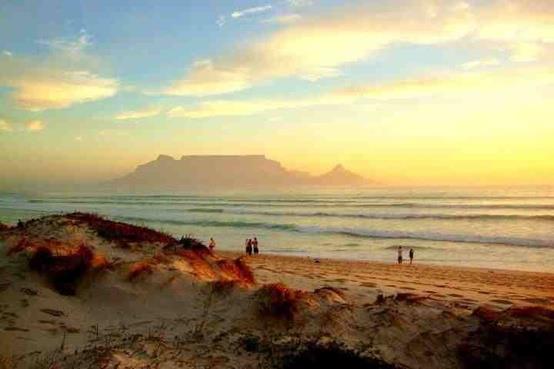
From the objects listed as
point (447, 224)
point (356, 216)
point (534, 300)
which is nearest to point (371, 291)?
point (534, 300)

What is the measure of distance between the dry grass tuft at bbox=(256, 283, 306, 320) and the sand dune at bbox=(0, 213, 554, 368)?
0.02 m

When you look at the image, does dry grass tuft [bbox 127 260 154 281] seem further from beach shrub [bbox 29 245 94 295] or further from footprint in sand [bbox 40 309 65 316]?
footprint in sand [bbox 40 309 65 316]

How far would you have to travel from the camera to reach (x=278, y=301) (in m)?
9.54

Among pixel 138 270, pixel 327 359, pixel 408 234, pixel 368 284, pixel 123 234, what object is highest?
pixel 123 234

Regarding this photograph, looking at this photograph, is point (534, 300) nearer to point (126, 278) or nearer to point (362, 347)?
point (362, 347)

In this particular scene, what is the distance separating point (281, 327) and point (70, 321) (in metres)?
3.77

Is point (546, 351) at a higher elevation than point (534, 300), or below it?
higher

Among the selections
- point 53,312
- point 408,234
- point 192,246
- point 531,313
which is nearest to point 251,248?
point 192,246

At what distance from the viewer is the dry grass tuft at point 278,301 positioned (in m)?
9.35

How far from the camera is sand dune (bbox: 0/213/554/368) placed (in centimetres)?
762

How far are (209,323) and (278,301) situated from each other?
4.39ft

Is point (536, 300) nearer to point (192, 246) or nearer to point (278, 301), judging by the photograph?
point (278, 301)

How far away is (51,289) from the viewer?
10336 mm

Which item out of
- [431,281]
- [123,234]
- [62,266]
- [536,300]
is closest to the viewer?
[62,266]
